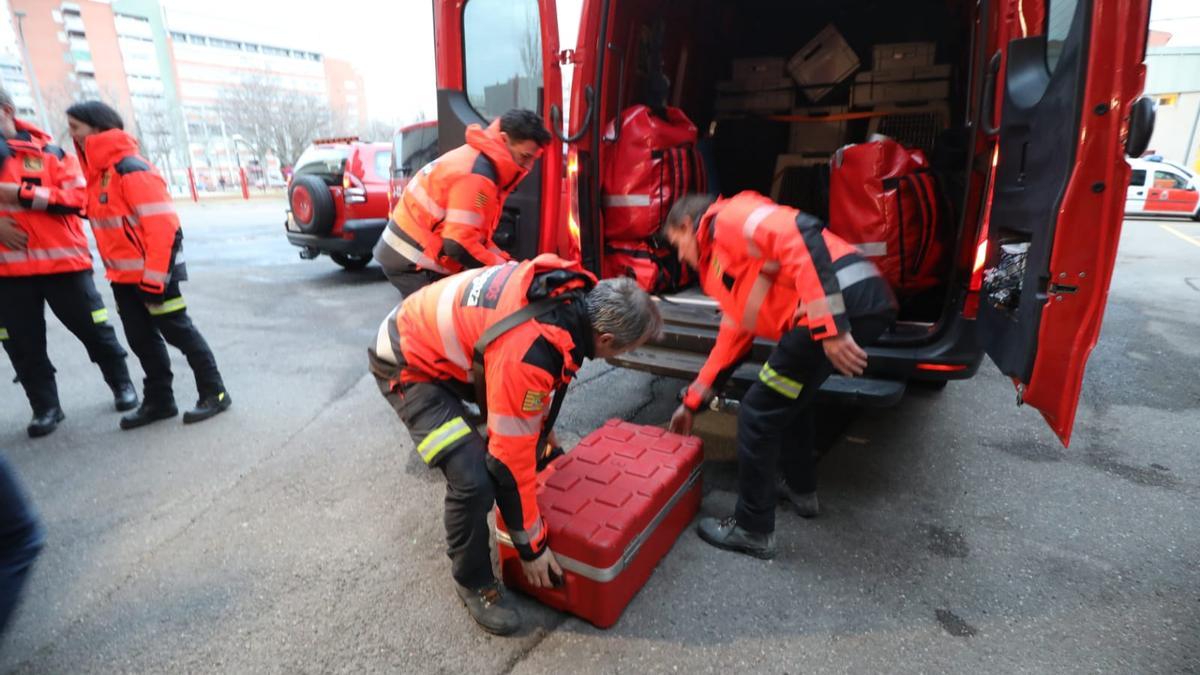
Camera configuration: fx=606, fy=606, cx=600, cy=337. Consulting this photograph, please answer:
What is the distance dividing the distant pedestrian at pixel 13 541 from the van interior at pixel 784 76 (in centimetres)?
265

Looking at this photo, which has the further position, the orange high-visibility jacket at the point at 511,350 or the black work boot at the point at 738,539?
the black work boot at the point at 738,539

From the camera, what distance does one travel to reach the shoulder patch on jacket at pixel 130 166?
2.95 m

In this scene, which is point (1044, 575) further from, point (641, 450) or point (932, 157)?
point (932, 157)

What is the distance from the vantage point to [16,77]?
40.7 m

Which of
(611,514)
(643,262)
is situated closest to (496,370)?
(611,514)

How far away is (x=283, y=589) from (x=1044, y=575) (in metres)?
2.59

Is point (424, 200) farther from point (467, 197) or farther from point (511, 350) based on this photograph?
point (511, 350)

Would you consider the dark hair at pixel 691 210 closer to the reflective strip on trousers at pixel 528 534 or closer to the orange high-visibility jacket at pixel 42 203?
the reflective strip on trousers at pixel 528 534

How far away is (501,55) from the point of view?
9.96 feet

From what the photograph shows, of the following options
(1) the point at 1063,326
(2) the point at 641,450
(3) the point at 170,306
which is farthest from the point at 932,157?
(3) the point at 170,306

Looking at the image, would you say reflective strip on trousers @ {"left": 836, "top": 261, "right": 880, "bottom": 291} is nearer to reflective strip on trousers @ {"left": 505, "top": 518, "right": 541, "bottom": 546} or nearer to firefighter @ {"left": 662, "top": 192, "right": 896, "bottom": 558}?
firefighter @ {"left": 662, "top": 192, "right": 896, "bottom": 558}

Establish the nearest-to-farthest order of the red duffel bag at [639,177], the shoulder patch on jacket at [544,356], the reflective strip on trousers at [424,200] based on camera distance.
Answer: the shoulder patch on jacket at [544,356], the reflective strip on trousers at [424,200], the red duffel bag at [639,177]

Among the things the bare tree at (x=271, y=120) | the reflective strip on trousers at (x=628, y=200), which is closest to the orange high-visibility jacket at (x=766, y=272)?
the reflective strip on trousers at (x=628, y=200)

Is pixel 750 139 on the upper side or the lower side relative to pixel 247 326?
upper
